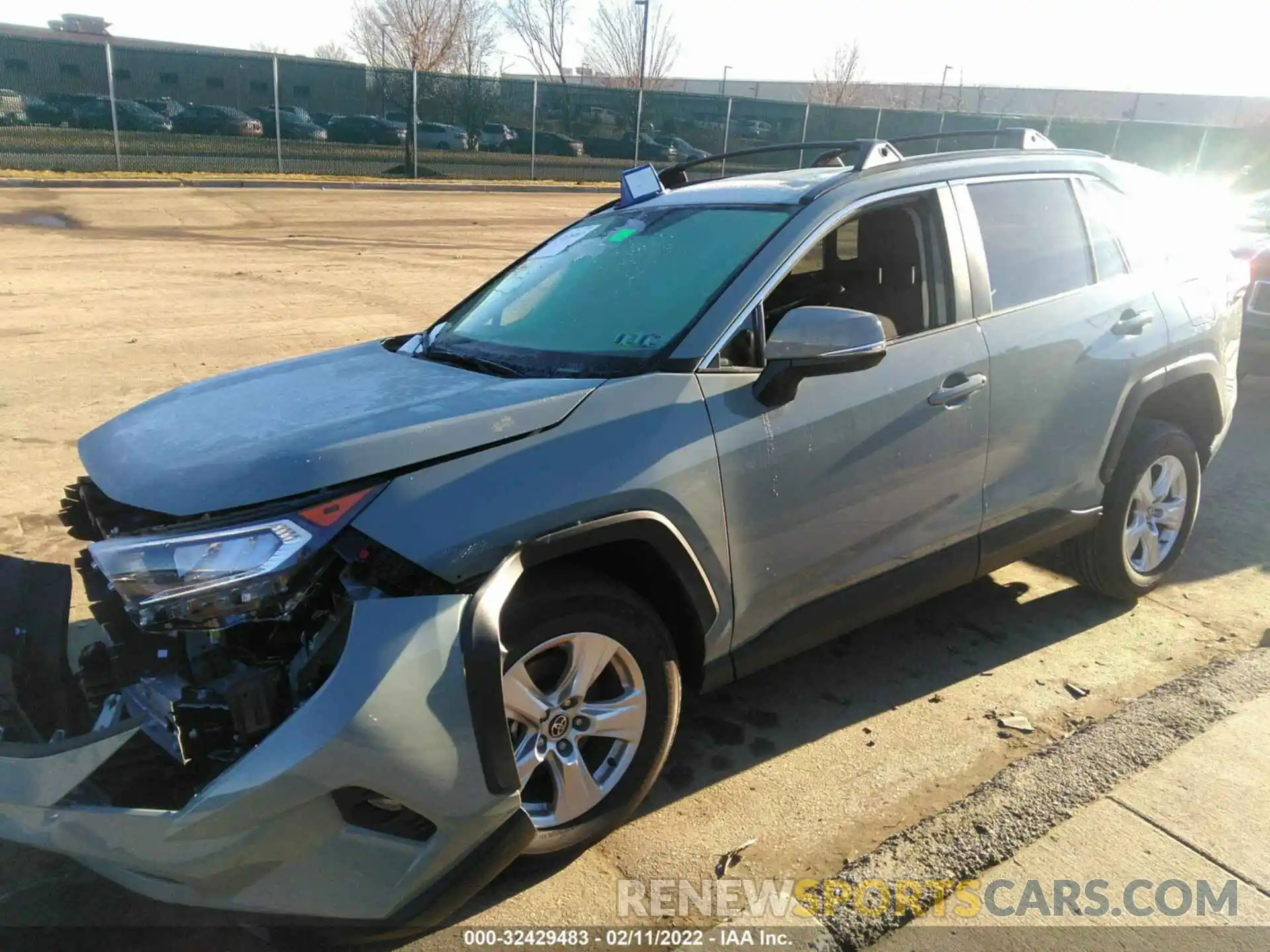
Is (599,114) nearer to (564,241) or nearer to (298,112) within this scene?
(298,112)

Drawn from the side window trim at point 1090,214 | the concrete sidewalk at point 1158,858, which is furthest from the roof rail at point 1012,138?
the concrete sidewalk at point 1158,858

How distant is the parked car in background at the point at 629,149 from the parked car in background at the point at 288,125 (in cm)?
788

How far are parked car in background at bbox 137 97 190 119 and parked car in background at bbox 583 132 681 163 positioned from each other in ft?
36.1

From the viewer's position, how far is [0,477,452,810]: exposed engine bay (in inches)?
84.0

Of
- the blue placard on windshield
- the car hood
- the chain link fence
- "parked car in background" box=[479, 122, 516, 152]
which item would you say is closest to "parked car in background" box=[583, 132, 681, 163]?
the chain link fence

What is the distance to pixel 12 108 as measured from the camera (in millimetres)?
21125

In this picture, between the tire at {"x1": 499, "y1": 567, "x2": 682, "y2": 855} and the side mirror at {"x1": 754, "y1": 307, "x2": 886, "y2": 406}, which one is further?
the side mirror at {"x1": 754, "y1": 307, "x2": 886, "y2": 406}

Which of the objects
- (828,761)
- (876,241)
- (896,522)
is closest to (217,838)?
(828,761)

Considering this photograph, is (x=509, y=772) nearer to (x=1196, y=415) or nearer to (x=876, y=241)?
(x=876, y=241)

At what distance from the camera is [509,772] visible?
7.29 feet

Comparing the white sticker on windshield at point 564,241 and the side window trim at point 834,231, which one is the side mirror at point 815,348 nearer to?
the side window trim at point 834,231

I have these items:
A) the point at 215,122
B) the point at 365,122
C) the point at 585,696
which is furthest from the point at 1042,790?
the point at 365,122

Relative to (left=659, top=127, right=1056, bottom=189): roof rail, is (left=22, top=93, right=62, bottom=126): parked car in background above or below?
below

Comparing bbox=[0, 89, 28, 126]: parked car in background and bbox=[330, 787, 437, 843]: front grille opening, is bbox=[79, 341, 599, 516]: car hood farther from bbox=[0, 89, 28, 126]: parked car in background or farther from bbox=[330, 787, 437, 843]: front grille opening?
bbox=[0, 89, 28, 126]: parked car in background
